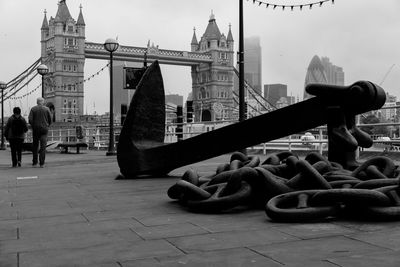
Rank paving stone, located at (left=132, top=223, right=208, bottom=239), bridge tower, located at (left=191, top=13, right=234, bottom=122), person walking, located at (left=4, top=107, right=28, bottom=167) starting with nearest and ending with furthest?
paving stone, located at (left=132, top=223, right=208, bottom=239) < person walking, located at (left=4, top=107, right=28, bottom=167) < bridge tower, located at (left=191, top=13, right=234, bottom=122)

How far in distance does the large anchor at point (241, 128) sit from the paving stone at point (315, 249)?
1.84 meters

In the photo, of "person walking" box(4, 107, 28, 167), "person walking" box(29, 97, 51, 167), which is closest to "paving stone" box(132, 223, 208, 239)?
"person walking" box(29, 97, 51, 167)

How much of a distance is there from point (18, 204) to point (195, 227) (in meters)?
2.01

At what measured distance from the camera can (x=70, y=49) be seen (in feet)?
325

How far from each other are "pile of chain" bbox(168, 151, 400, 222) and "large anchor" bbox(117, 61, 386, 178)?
38cm

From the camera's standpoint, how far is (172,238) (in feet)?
9.18

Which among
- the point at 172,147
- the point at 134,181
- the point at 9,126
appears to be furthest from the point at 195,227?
the point at 9,126

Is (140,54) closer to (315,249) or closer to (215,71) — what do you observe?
(215,71)

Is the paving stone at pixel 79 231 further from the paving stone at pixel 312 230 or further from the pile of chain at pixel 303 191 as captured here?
the paving stone at pixel 312 230

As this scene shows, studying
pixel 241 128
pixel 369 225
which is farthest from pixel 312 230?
pixel 241 128

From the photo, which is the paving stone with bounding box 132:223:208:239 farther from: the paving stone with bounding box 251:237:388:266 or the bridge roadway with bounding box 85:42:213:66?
the bridge roadway with bounding box 85:42:213:66

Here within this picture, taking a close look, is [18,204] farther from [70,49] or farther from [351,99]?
[70,49]

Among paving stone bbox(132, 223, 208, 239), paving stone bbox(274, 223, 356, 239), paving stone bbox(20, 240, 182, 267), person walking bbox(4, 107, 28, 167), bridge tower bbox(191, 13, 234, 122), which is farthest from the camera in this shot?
bridge tower bbox(191, 13, 234, 122)

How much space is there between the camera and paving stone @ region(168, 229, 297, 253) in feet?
8.44
